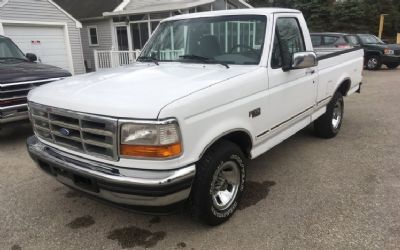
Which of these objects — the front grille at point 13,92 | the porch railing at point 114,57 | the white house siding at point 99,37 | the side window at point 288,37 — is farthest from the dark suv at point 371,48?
the front grille at point 13,92

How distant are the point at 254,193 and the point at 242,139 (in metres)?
0.82

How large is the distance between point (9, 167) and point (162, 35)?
2895 mm

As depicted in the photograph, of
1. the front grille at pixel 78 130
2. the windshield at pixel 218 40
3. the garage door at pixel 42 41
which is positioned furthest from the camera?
the garage door at pixel 42 41

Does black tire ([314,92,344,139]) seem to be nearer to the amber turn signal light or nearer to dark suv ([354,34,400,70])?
the amber turn signal light

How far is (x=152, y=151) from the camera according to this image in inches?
108

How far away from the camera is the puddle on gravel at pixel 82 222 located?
3534mm

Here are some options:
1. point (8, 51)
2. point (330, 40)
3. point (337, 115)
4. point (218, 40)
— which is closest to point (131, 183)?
point (218, 40)

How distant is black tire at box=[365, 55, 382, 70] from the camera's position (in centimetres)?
1686

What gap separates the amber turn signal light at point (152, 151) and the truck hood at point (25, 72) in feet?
13.4

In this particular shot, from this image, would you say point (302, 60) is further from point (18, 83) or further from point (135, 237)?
point (18, 83)

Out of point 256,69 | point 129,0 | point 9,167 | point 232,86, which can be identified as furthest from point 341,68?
point 129,0

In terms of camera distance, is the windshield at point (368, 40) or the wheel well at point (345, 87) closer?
the wheel well at point (345, 87)

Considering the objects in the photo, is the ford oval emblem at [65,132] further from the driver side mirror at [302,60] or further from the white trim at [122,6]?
the white trim at [122,6]

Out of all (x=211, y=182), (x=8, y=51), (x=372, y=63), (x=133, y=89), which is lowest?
(x=372, y=63)
